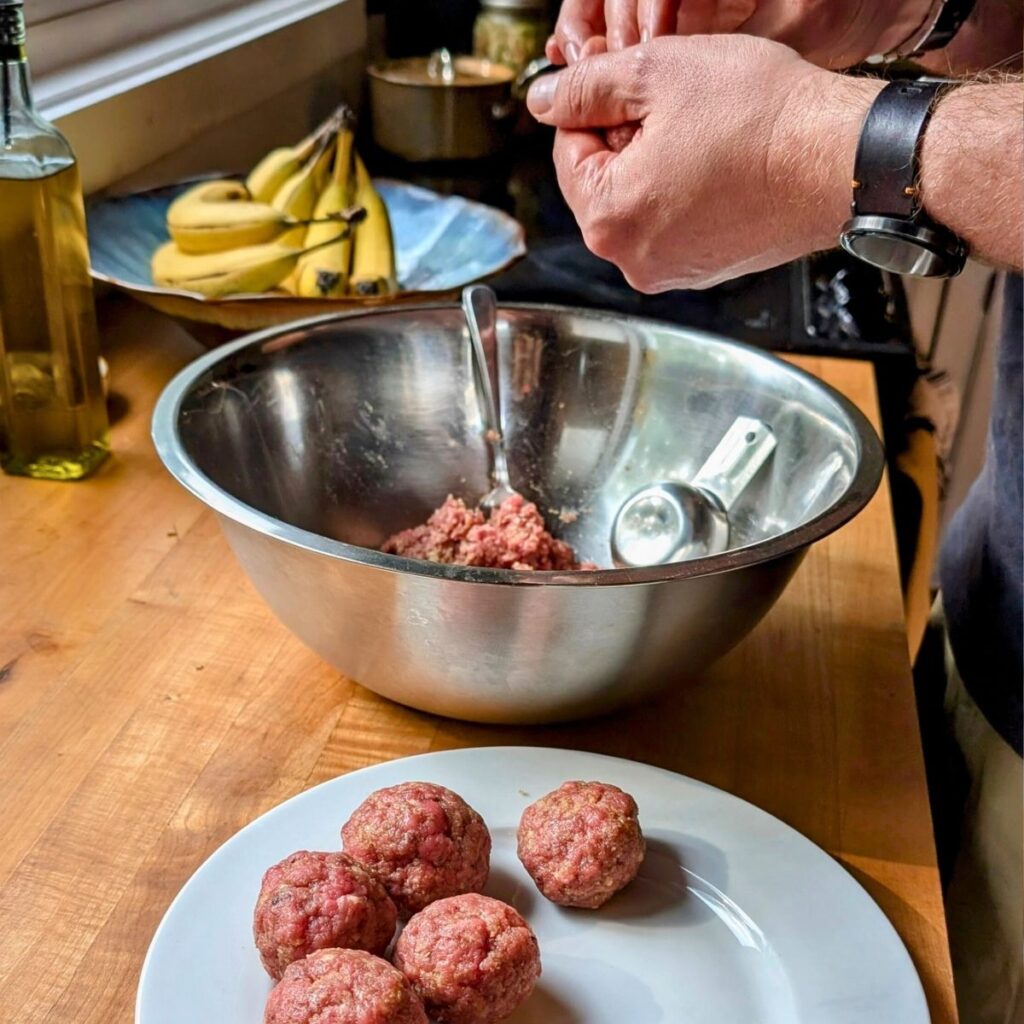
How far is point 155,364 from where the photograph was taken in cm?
114

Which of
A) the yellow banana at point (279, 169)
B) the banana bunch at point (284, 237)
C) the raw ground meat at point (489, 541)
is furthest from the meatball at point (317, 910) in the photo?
the yellow banana at point (279, 169)

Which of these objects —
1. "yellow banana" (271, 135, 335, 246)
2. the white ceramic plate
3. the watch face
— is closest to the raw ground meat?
the white ceramic plate

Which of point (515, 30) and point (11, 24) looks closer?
point (11, 24)

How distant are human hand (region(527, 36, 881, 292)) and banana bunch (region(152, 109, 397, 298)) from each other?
396 millimetres

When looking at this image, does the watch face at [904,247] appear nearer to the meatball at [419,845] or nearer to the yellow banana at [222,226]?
the meatball at [419,845]

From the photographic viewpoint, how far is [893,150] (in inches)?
23.7

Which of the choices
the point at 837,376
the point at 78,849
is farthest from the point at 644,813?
the point at 837,376

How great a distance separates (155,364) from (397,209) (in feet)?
1.25

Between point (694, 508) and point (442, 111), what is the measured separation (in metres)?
1.06

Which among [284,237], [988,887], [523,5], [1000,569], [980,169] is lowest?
[988,887]

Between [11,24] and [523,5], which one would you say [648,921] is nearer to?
[11,24]

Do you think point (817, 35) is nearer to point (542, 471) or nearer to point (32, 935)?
point (542, 471)

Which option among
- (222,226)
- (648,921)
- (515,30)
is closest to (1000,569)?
(648,921)

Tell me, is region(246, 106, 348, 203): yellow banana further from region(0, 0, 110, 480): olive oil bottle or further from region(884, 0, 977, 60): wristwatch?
region(884, 0, 977, 60): wristwatch
